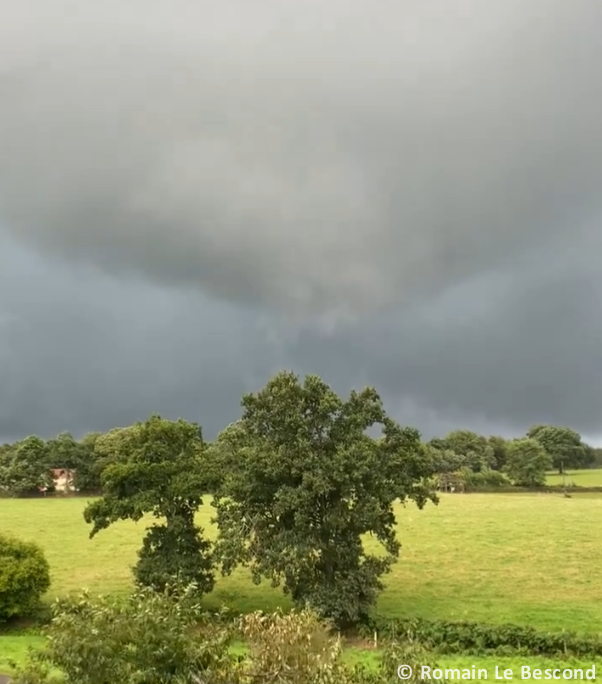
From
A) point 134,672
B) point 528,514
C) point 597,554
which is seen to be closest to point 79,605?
point 134,672

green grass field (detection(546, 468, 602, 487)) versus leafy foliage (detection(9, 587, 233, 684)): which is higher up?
green grass field (detection(546, 468, 602, 487))

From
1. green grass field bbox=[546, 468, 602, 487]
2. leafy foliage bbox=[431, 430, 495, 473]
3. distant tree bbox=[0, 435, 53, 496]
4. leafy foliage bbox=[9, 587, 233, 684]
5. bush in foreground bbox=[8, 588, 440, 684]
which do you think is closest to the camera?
bush in foreground bbox=[8, 588, 440, 684]

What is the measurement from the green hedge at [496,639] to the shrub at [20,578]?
20.2m

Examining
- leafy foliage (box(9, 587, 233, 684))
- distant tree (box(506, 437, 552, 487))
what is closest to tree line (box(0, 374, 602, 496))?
distant tree (box(506, 437, 552, 487))

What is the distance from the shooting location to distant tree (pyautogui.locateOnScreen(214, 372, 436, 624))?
105 ft

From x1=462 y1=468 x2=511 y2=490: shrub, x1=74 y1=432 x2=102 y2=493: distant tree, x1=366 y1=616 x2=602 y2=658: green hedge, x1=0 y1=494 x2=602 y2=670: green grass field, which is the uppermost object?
x1=74 y1=432 x2=102 y2=493: distant tree

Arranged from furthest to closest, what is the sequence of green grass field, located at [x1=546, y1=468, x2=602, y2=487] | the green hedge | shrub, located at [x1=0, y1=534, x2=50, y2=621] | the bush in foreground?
1. green grass field, located at [x1=546, y1=468, x2=602, y2=487]
2. shrub, located at [x1=0, y1=534, x2=50, y2=621]
3. the green hedge
4. the bush in foreground

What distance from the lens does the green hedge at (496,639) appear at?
30.5 metres

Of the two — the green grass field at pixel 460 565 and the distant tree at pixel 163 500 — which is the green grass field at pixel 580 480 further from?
the distant tree at pixel 163 500

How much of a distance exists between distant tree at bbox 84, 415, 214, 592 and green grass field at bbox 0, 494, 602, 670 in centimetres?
394

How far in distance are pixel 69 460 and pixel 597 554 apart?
344 ft

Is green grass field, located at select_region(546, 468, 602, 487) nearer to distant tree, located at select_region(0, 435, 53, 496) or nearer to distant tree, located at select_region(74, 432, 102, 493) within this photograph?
distant tree, located at select_region(74, 432, 102, 493)

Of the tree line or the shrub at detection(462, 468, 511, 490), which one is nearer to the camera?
the tree line

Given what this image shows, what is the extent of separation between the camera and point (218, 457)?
118ft
